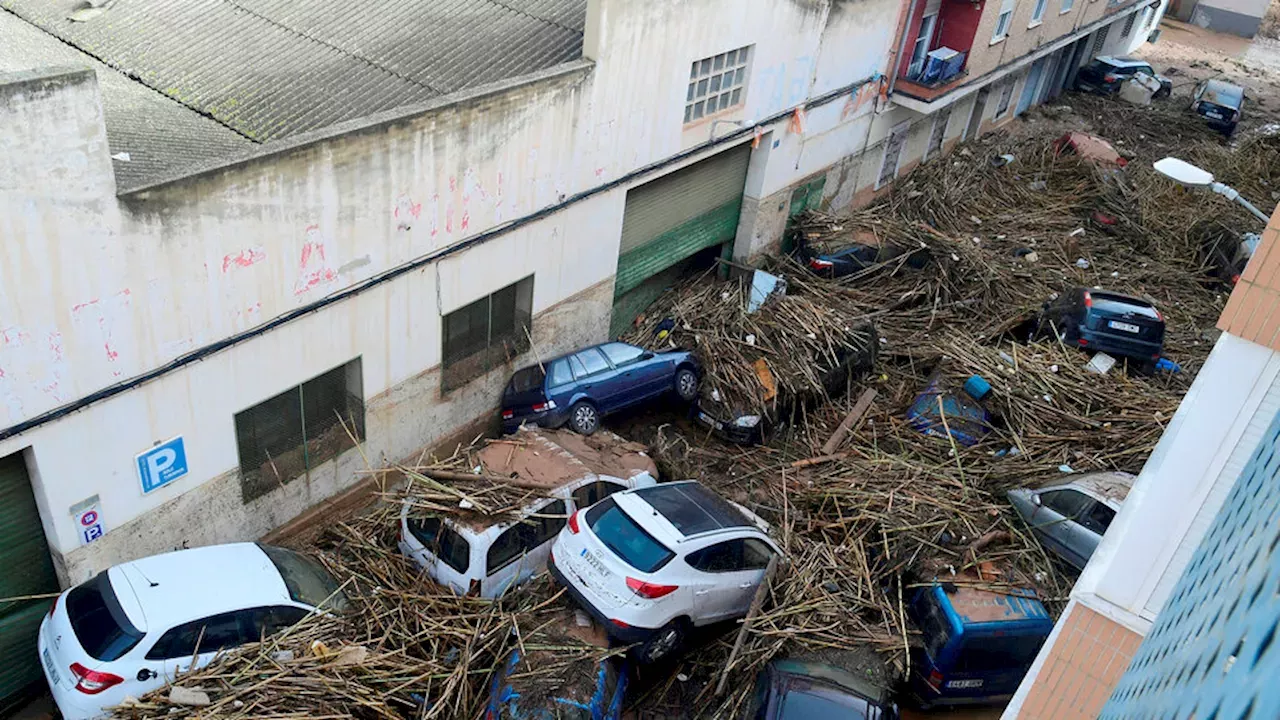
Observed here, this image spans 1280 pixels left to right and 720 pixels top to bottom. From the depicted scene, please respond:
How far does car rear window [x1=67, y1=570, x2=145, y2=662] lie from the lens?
8797mm

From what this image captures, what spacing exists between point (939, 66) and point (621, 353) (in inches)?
449

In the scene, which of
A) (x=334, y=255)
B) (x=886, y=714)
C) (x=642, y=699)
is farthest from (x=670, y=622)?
(x=334, y=255)

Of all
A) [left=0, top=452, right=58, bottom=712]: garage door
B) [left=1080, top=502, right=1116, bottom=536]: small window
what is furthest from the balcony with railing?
[left=0, top=452, right=58, bottom=712]: garage door

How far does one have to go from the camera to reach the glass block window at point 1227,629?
151 centimetres

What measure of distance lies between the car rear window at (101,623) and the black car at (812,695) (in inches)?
230

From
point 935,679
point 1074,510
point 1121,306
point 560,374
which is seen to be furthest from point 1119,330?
point 560,374

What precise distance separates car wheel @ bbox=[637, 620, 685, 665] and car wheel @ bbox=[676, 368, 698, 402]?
559 centimetres

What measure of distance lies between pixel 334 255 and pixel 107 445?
315cm

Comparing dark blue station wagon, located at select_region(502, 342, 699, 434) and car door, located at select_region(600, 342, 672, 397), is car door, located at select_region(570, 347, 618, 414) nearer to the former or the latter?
dark blue station wagon, located at select_region(502, 342, 699, 434)

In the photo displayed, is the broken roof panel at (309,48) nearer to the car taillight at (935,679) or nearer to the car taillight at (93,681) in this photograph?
the car taillight at (93,681)

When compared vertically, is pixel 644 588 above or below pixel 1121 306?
below

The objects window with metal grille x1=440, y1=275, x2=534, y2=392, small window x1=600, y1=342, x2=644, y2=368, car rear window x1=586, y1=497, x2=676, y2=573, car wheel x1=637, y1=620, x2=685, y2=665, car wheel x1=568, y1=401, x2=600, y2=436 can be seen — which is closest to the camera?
car rear window x1=586, y1=497, x2=676, y2=573

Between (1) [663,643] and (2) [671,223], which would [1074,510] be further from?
(2) [671,223]

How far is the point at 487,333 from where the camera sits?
14469mm
